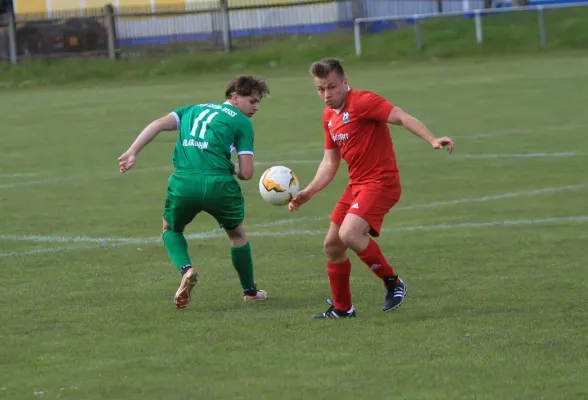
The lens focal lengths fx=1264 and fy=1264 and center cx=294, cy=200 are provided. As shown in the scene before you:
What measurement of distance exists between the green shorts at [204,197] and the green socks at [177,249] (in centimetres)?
14

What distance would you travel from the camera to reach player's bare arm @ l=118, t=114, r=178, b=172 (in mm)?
8898

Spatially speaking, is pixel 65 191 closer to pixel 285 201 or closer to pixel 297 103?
pixel 285 201

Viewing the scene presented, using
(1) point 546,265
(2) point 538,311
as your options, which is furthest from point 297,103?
(2) point 538,311

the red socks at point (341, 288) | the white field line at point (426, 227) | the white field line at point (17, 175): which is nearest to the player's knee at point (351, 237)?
the red socks at point (341, 288)

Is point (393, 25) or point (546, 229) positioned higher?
point (393, 25)

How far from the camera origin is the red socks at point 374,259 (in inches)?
343

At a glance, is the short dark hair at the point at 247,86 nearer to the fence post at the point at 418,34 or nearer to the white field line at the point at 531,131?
the white field line at the point at 531,131

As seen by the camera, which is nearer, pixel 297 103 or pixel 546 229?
pixel 546 229

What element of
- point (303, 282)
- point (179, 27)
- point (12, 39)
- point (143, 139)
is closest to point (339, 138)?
point (143, 139)

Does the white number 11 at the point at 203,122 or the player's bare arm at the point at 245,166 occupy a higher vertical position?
the white number 11 at the point at 203,122

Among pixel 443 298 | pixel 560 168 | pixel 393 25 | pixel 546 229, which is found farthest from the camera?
pixel 393 25

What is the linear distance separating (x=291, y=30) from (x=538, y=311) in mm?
34986

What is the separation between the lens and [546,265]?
405 inches

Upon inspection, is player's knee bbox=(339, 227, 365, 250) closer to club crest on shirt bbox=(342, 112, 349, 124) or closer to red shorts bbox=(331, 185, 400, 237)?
red shorts bbox=(331, 185, 400, 237)
